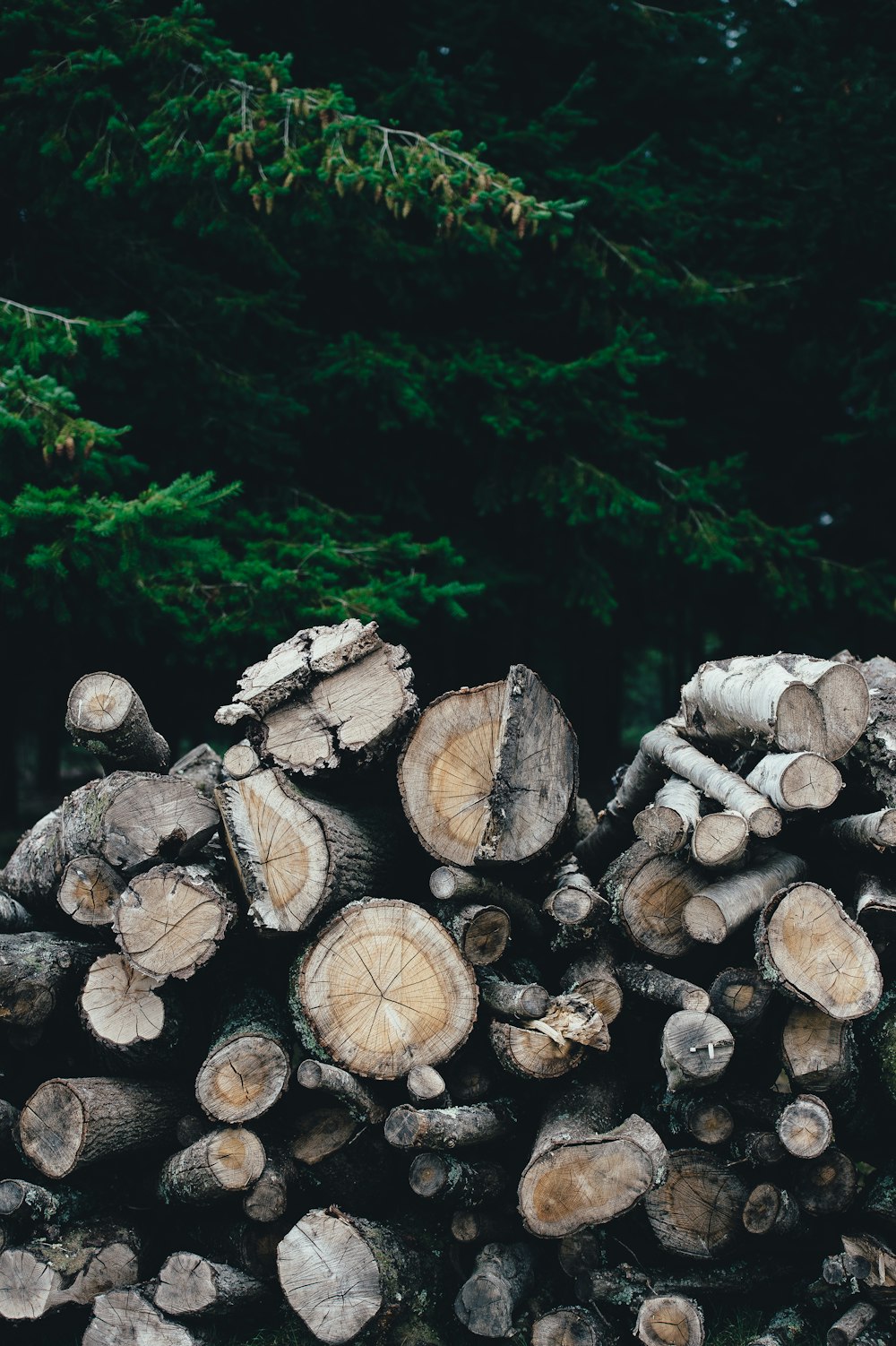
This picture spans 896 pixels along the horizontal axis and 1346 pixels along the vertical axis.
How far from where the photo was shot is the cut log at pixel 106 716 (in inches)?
148

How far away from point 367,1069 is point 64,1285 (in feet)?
3.94

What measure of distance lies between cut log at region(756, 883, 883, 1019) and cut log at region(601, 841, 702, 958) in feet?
1.32

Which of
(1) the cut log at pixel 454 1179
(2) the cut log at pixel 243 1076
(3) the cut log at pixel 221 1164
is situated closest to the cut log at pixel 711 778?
(1) the cut log at pixel 454 1179

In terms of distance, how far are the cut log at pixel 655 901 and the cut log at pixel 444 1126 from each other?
2.52 ft

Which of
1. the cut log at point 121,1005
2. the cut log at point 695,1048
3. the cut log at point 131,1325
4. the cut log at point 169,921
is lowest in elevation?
the cut log at point 131,1325

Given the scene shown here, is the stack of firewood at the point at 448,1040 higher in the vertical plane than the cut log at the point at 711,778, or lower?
lower

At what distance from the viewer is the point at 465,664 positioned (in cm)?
1143

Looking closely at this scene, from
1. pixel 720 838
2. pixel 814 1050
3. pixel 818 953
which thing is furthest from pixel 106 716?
pixel 814 1050

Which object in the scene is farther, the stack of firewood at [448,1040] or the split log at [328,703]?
the split log at [328,703]

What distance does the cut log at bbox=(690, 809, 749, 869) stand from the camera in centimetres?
331

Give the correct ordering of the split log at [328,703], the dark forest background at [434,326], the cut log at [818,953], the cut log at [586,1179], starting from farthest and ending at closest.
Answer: the dark forest background at [434,326] < the split log at [328,703] < the cut log at [818,953] < the cut log at [586,1179]

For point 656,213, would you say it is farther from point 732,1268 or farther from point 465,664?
point 732,1268

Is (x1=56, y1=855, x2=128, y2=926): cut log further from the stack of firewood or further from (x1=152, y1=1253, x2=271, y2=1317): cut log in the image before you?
(x1=152, y1=1253, x2=271, y2=1317): cut log

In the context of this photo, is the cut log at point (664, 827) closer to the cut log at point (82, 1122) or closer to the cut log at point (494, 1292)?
the cut log at point (494, 1292)
